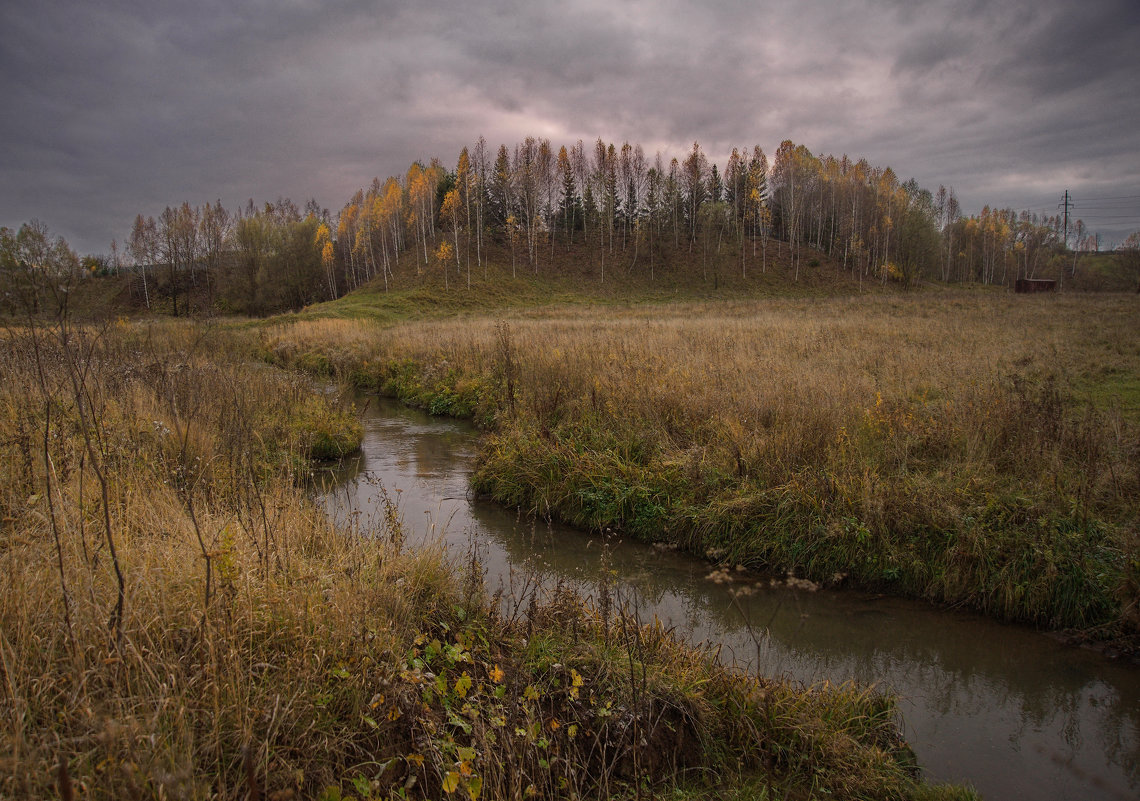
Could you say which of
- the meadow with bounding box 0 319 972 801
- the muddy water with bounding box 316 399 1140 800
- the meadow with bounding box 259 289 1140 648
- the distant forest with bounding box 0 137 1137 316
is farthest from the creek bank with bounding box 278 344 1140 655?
the distant forest with bounding box 0 137 1137 316

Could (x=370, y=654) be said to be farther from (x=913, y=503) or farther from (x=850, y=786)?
(x=913, y=503)

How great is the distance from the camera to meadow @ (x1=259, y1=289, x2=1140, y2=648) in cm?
566

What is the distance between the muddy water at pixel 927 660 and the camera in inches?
151

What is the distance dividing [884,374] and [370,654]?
35.1 ft

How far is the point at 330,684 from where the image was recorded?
9.93ft

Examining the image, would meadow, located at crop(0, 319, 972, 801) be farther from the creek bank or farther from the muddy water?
the creek bank

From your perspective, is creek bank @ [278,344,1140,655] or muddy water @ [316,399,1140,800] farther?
creek bank @ [278,344,1140,655]

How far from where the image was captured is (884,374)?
11.0 meters

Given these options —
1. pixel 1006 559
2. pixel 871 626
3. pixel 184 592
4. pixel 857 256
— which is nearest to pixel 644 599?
pixel 871 626

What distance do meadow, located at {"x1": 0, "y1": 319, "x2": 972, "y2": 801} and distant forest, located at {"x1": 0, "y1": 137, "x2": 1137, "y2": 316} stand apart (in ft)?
186

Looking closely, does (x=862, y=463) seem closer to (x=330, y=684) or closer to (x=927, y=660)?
(x=927, y=660)

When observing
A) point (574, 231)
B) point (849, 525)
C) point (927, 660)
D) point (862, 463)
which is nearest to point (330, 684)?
point (927, 660)

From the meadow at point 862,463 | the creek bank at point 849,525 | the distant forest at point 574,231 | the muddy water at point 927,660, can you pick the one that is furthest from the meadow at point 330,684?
the distant forest at point 574,231

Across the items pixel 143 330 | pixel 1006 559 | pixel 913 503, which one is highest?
pixel 143 330
